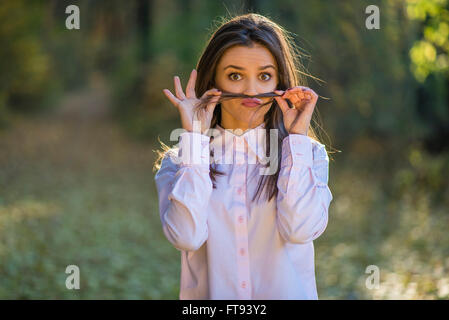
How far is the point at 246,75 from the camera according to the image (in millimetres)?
2240

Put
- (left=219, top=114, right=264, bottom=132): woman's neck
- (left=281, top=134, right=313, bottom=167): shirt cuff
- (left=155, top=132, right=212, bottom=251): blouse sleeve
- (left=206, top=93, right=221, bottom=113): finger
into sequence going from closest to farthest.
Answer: (left=155, top=132, right=212, bottom=251): blouse sleeve → (left=281, top=134, right=313, bottom=167): shirt cuff → (left=206, top=93, right=221, bottom=113): finger → (left=219, top=114, right=264, bottom=132): woman's neck

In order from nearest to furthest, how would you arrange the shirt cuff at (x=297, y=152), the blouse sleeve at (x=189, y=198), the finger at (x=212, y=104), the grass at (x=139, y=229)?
1. the blouse sleeve at (x=189, y=198)
2. the shirt cuff at (x=297, y=152)
3. the finger at (x=212, y=104)
4. the grass at (x=139, y=229)

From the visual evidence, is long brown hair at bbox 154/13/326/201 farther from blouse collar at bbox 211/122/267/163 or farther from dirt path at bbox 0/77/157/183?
dirt path at bbox 0/77/157/183

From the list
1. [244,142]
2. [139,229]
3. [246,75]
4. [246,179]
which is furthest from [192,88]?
[139,229]

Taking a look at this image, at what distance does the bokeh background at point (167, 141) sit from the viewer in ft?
19.3

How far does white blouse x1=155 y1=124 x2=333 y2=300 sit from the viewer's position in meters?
2.00

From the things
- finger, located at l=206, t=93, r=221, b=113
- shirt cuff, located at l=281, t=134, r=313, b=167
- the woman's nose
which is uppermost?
the woman's nose

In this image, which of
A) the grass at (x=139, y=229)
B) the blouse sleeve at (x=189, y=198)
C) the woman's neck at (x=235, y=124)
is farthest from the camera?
the grass at (x=139, y=229)

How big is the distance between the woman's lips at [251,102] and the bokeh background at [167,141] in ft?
1.19

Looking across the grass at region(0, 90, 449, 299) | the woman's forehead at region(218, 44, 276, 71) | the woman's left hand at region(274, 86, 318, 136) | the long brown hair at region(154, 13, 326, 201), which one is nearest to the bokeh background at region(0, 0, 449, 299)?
the grass at region(0, 90, 449, 299)

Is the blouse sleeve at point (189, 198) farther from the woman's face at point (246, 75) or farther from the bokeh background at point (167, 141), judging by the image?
the bokeh background at point (167, 141)

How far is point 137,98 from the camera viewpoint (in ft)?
50.8

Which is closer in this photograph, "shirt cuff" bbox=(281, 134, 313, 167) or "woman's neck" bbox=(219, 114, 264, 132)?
"shirt cuff" bbox=(281, 134, 313, 167)

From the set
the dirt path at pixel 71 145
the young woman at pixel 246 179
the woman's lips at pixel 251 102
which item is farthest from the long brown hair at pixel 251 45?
the dirt path at pixel 71 145
